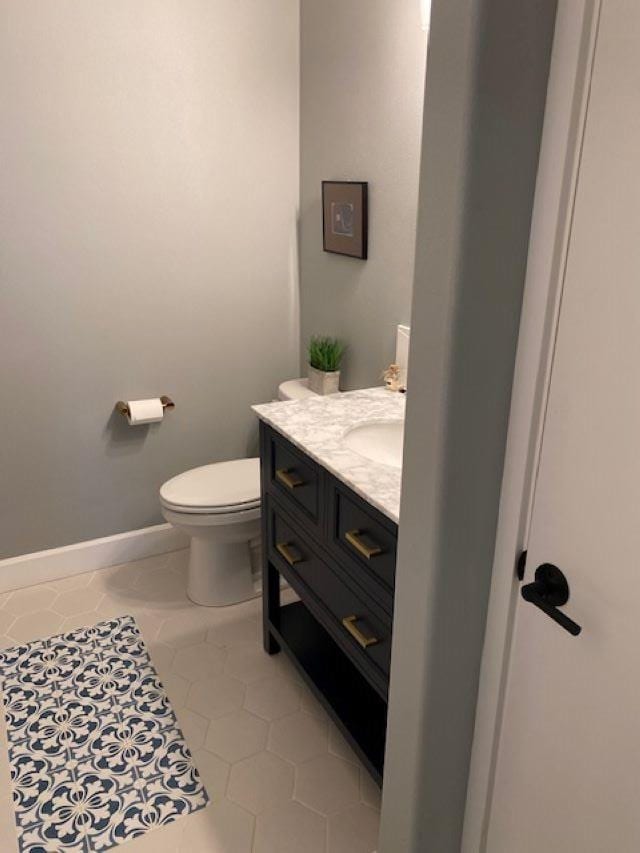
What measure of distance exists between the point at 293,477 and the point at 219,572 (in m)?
0.86

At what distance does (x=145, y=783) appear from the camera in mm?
1801

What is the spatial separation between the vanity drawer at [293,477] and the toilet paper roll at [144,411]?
82 cm

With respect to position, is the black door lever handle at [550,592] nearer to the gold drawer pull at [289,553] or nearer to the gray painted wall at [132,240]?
the gold drawer pull at [289,553]

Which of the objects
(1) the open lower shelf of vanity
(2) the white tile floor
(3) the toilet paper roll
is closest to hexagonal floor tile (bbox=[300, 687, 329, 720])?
(2) the white tile floor

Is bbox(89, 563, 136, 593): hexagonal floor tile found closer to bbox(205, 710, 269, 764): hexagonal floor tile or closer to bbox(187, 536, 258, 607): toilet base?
bbox(187, 536, 258, 607): toilet base

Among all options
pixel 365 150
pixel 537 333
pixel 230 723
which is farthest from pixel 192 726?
pixel 365 150

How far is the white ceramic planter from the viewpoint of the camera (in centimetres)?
259

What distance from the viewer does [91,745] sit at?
1.92 metres

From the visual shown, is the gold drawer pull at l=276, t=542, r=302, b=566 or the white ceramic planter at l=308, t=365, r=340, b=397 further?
the white ceramic planter at l=308, t=365, r=340, b=397

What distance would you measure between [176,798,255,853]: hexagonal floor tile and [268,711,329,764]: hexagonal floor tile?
223mm

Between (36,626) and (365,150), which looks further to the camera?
(36,626)

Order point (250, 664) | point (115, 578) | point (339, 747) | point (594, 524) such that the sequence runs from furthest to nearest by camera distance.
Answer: point (115, 578) → point (250, 664) → point (339, 747) → point (594, 524)

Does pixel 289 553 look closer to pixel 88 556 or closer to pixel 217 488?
pixel 217 488

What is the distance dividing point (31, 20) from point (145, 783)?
238 cm
